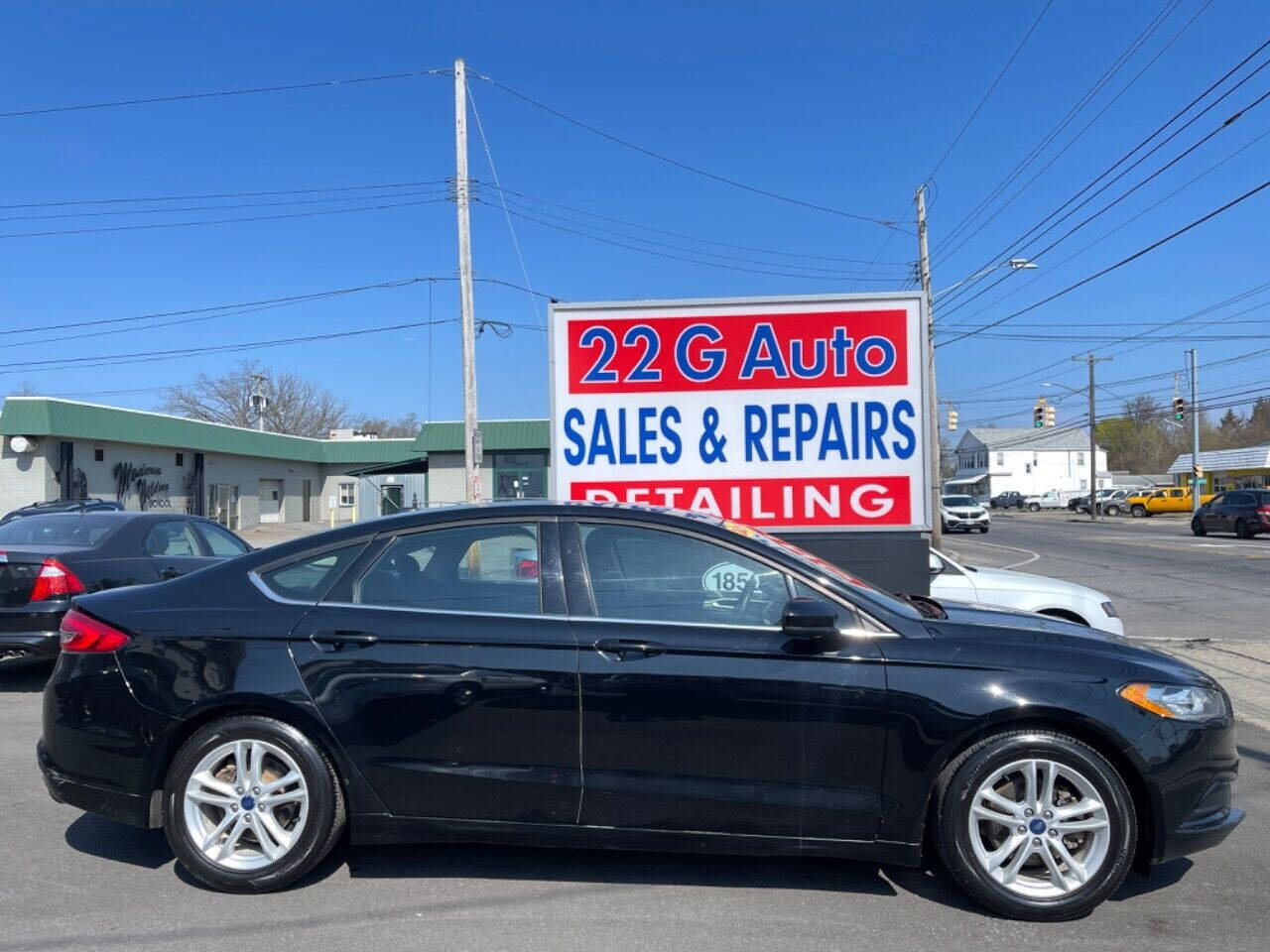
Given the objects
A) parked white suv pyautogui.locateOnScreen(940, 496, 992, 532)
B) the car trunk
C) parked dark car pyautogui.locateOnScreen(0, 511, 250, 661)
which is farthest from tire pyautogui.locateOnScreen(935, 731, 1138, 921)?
parked white suv pyautogui.locateOnScreen(940, 496, 992, 532)

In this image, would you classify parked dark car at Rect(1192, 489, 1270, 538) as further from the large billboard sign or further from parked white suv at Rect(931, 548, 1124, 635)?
the large billboard sign

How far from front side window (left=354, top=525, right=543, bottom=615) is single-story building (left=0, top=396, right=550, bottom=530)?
1580 centimetres

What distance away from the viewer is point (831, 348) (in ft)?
24.5

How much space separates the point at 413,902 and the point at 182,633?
1.45m

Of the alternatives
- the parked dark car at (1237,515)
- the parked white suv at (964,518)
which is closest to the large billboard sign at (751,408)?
the parked dark car at (1237,515)

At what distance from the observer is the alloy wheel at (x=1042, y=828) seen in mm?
3650

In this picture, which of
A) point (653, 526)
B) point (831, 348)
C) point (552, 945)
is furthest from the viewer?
point (831, 348)

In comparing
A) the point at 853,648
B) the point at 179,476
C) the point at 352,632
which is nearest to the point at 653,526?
the point at 853,648

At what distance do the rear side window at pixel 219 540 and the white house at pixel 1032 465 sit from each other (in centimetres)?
9942

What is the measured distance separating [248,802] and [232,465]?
38.1m

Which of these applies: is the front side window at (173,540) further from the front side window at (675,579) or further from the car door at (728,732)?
the car door at (728,732)

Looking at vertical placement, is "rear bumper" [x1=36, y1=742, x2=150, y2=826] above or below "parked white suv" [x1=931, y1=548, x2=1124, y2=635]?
below

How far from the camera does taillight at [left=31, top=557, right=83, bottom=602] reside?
287 inches

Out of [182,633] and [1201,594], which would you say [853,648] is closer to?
[182,633]
